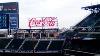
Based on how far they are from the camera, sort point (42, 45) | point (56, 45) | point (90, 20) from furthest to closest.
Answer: point (90, 20) → point (42, 45) → point (56, 45)

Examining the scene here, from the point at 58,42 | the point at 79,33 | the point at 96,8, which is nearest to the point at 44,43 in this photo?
the point at 58,42

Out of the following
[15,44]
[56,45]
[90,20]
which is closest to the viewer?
[56,45]

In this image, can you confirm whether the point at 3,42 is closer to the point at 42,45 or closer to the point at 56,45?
the point at 42,45

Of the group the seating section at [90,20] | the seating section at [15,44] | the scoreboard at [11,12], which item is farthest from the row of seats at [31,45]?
the scoreboard at [11,12]

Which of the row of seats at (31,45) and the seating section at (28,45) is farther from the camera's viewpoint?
the seating section at (28,45)

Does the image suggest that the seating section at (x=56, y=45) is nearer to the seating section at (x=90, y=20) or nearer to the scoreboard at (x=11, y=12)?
the seating section at (x=90, y=20)

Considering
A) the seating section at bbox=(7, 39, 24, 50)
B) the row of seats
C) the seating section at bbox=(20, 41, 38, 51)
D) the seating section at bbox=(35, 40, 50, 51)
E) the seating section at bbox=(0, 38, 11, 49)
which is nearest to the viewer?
the row of seats

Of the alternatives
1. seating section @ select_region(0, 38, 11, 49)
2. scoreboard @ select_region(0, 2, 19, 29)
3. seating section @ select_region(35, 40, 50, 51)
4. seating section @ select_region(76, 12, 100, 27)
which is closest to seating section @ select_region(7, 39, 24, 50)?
seating section @ select_region(0, 38, 11, 49)

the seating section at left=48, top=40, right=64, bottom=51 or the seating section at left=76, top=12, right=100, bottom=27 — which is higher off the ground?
the seating section at left=76, top=12, right=100, bottom=27

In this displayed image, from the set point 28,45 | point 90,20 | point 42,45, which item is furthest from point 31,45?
point 90,20

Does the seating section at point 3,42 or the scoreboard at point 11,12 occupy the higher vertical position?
the scoreboard at point 11,12

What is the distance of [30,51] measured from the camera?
43.4 m

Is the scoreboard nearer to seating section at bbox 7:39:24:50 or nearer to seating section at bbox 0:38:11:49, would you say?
seating section at bbox 0:38:11:49

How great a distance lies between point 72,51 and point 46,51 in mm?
5195
